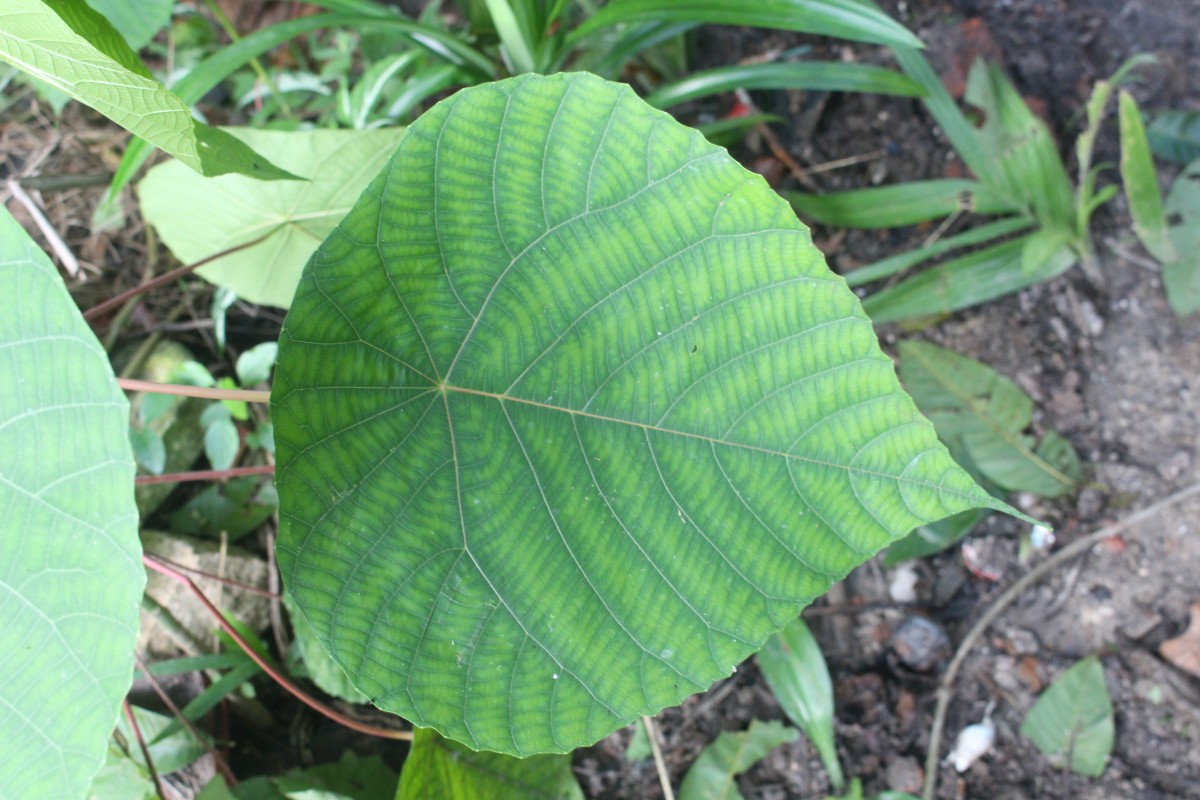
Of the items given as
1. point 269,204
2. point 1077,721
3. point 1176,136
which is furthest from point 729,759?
point 1176,136

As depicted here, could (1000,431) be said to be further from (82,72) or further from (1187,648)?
(82,72)

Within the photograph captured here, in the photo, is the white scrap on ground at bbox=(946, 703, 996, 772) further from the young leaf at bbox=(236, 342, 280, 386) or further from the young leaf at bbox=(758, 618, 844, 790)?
the young leaf at bbox=(236, 342, 280, 386)

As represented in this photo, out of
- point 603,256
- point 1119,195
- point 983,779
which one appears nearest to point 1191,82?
point 1119,195

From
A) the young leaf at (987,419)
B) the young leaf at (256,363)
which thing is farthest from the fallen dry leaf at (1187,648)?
the young leaf at (256,363)

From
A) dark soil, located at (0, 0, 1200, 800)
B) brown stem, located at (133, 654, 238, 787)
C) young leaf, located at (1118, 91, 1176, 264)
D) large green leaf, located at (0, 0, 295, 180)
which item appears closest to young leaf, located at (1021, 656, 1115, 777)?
dark soil, located at (0, 0, 1200, 800)

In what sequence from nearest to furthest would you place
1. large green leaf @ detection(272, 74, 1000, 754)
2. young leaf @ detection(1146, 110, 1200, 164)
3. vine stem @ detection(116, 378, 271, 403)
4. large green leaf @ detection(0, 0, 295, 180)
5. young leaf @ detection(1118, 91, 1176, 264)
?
large green leaf @ detection(0, 0, 295, 180)
large green leaf @ detection(272, 74, 1000, 754)
vine stem @ detection(116, 378, 271, 403)
young leaf @ detection(1118, 91, 1176, 264)
young leaf @ detection(1146, 110, 1200, 164)
